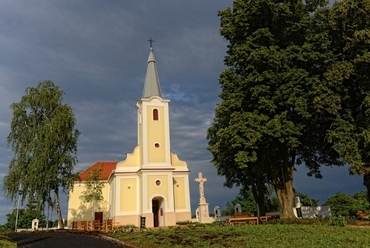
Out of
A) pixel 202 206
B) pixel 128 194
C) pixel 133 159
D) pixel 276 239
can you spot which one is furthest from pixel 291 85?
pixel 128 194

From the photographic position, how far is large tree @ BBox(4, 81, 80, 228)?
3014cm

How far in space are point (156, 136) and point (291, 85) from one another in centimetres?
1557

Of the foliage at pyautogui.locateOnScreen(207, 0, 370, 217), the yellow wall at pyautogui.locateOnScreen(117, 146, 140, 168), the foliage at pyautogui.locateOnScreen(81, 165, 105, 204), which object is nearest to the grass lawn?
the foliage at pyautogui.locateOnScreen(207, 0, 370, 217)

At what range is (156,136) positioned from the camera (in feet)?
108

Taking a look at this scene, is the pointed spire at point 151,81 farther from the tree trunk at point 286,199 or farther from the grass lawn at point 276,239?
the grass lawn at point 276,239

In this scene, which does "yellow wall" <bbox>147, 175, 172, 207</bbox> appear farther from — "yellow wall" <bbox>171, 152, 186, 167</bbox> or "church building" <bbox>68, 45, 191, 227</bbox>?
"yellow wall" <bbox>171, 152, 186, 167</bbox>

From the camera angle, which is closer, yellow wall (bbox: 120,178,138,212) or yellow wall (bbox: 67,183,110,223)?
yellow wall (bbox: 120,178,138,212)

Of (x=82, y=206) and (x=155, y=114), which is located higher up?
(x=155, y=114)

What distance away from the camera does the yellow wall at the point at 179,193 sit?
33.4 metres

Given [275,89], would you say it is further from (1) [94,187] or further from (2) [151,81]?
(1) [94,187]

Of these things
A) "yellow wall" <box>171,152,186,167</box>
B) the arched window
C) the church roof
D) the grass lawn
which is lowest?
the grass lawn

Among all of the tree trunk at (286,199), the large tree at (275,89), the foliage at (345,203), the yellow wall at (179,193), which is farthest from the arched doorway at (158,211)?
the foliage at (345,203)

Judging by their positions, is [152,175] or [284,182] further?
[152,175]

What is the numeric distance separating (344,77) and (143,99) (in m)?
18.7
